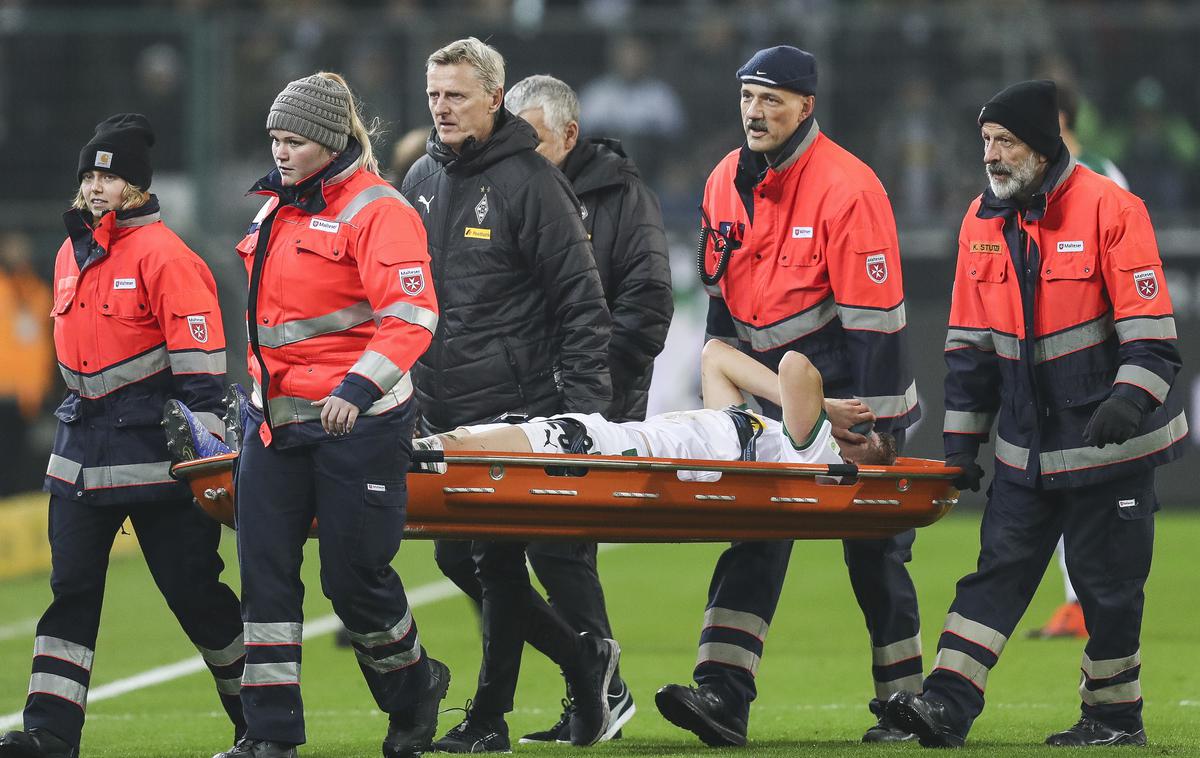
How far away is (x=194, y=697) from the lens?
26.9ft

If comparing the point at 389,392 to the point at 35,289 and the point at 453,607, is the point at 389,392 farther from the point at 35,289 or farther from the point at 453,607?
the point at 35,289

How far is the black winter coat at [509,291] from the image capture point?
651 cm

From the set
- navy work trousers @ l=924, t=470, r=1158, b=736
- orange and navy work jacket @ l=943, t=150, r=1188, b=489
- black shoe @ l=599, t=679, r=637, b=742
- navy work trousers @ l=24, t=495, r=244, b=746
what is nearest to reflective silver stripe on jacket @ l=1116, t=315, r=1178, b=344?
orange and navy work jacket @ l=943, t=150, r=1188, b=489

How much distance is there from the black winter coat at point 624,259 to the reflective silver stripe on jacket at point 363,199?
5.63 feet

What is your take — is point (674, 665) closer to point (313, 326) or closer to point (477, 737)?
point (477, 737)

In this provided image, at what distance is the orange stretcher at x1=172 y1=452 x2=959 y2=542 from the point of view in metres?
5.80

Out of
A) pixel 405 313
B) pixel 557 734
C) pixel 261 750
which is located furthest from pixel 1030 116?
pixel 261 750

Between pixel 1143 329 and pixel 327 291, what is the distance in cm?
237

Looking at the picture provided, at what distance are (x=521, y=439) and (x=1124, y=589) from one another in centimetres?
189

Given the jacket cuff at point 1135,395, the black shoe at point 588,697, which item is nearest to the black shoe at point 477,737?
the black shoe at point 588,697

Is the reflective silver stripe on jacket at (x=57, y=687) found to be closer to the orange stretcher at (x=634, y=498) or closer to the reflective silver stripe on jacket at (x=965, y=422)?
the orange stretcher at (x=634, y=498)

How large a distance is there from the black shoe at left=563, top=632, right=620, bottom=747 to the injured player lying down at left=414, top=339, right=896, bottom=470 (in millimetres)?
695

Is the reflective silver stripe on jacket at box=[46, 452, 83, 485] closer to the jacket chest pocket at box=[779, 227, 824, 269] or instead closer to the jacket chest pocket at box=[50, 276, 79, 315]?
the jacket chest pocket at box=[50, 276, 79, 315]

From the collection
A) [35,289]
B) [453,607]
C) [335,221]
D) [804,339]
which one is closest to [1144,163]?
[453,607]
